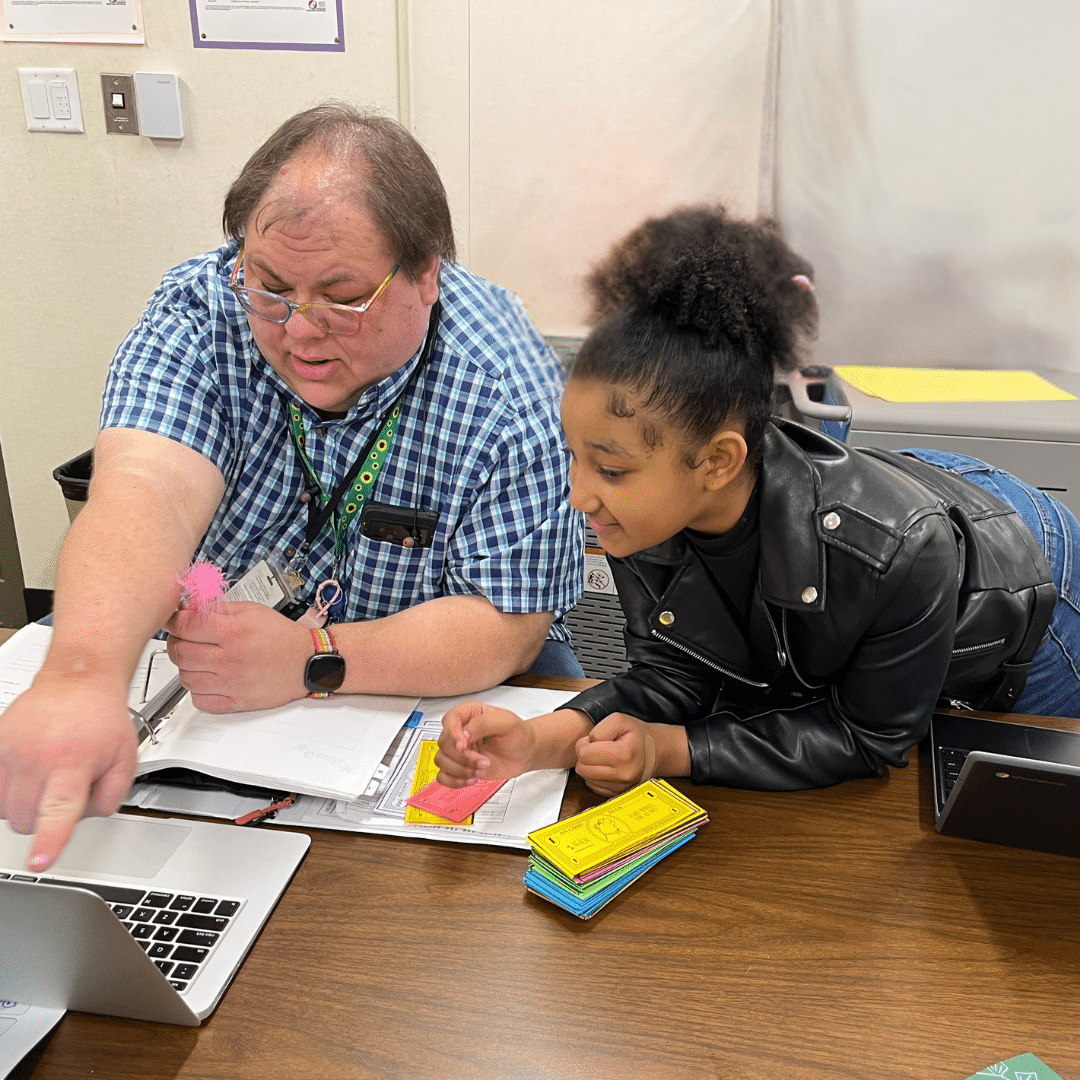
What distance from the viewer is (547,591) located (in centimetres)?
128

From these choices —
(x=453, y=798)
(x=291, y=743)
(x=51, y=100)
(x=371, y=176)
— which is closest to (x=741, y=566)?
(x=453, y=798)

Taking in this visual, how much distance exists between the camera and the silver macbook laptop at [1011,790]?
0.84m

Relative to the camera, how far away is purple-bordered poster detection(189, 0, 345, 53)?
236cm

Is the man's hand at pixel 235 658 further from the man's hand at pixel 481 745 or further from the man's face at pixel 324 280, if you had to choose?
the man's face at pixel 324 280

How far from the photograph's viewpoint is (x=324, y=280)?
1156mm

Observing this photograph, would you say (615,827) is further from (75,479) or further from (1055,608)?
(75,479)

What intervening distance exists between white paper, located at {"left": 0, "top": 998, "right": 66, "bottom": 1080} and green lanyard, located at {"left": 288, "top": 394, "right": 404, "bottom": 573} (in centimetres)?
73

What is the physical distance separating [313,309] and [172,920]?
690mm

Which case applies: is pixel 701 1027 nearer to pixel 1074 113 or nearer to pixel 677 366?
pixel 677 366

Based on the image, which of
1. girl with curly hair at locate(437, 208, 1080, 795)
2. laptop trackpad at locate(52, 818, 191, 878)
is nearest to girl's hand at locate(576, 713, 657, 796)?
girl with curly hair at locate(437, 208, 1080, 795)

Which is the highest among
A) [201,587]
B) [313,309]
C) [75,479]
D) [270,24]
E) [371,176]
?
[270,24]

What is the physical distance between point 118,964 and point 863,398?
1810 millimetres

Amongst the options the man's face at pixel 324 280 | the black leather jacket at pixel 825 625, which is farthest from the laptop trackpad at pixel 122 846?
the man's face at pixel 324 280

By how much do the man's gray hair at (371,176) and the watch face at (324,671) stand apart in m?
0.48
